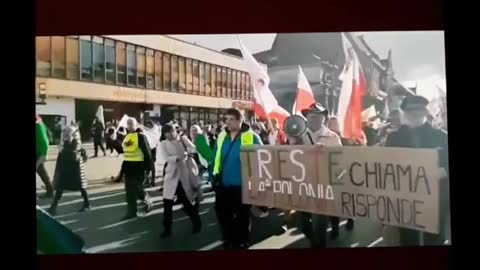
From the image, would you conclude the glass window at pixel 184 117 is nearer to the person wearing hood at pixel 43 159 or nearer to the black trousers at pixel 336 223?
the person wearing hood at pixel 43 159

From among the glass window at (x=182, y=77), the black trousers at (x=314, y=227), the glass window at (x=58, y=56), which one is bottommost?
the black trousers at (x=314, y=227)

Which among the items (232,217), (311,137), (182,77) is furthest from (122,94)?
(311,137)

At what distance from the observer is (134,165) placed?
10.1 feet

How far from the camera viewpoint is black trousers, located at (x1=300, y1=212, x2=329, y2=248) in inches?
123

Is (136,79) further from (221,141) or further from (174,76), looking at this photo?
(221,141)

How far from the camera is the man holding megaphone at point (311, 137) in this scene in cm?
313

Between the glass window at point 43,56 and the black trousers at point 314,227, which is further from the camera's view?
the black trousers at point 314,227

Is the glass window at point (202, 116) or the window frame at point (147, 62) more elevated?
the window frame at point (147, 62)

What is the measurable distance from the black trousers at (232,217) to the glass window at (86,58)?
0.87 m

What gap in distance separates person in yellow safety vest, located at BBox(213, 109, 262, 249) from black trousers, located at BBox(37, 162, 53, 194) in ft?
2.67

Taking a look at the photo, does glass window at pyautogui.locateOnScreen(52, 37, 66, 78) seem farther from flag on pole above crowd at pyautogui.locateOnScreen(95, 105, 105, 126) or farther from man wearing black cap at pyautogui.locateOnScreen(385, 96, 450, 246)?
man wearing black cap at pyautogui.locateOnScreen(385, 96, 450, 246)

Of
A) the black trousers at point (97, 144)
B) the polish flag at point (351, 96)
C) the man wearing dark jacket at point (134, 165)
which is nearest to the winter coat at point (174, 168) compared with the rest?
the man wearing dark jacket at point (134, 165)

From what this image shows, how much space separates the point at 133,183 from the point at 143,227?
0.23 metres

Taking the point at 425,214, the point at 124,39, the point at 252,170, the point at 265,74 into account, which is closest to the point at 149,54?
the point at 124,39
